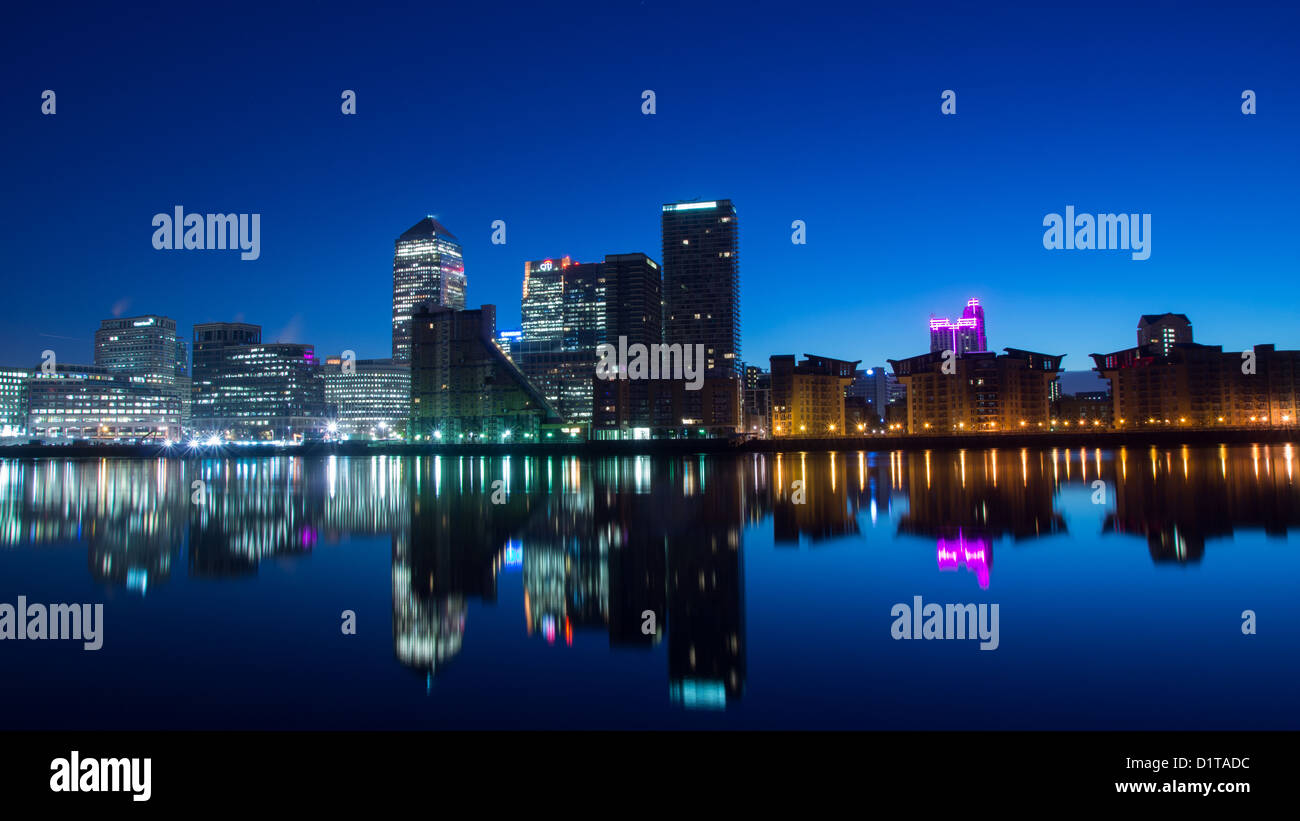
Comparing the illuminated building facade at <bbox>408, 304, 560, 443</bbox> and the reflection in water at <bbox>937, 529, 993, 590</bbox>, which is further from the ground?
the illuminated building facade at <bbox>408, 304, 560, 443</bbox>

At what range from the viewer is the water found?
7.38m

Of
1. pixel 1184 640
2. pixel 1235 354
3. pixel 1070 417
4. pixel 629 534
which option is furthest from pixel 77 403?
pixel 1235 354

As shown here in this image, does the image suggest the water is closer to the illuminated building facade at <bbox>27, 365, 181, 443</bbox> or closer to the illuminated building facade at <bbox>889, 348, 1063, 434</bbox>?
the illuminated building facade at <bbox>889, 348, 1063, 434</bbox>

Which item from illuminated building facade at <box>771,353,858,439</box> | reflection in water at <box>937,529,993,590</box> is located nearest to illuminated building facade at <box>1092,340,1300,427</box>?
illuminated building facade at <box>771,353,858,439</box>

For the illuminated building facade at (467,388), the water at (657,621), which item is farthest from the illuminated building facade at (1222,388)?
the water at (657,621)

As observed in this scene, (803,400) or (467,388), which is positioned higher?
(467,388)

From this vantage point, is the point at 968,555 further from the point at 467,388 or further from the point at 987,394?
the point at 987,394

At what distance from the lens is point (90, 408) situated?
18288 centimetres

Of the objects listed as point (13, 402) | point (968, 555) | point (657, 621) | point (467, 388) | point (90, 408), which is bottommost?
point (968, 555)

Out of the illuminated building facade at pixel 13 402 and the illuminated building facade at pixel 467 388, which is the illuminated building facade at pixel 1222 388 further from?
the illuminated building facade at pixel 13 402

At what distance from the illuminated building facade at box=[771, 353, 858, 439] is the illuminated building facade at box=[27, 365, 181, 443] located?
156 meters

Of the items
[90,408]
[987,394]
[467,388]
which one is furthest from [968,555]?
[90,408]

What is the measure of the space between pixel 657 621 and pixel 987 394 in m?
160
